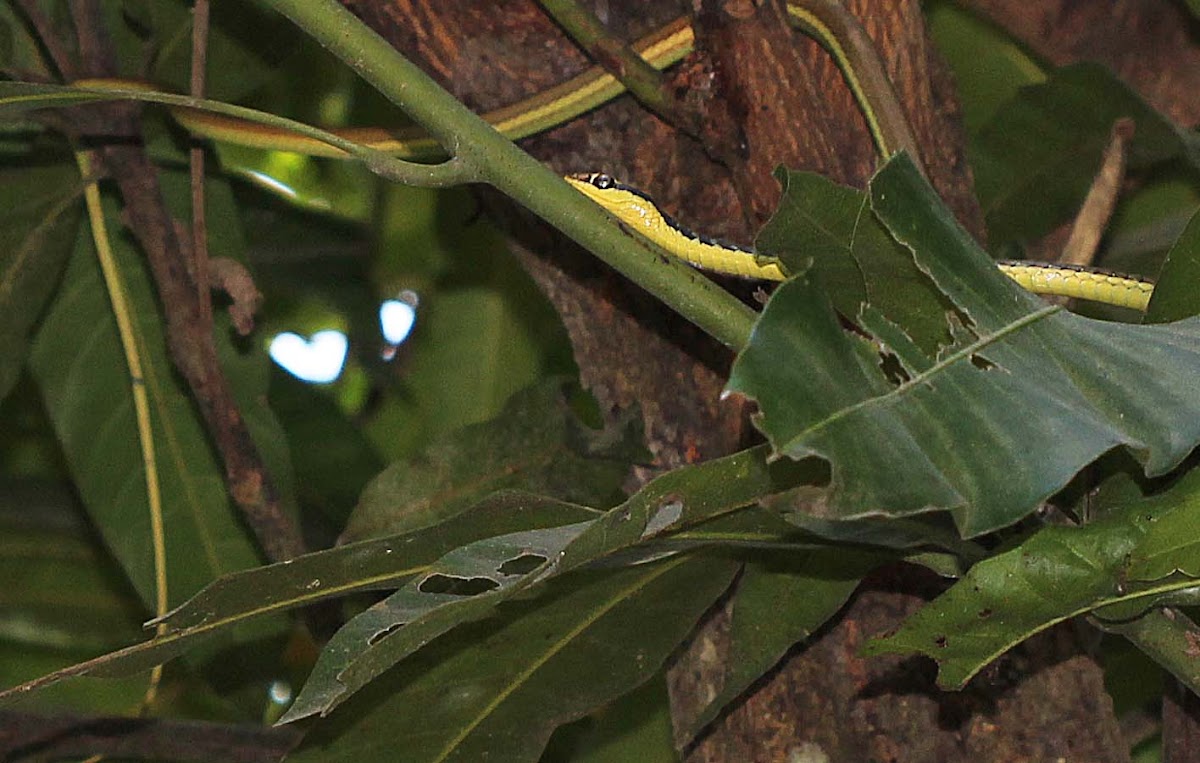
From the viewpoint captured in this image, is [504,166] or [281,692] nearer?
[504,166]

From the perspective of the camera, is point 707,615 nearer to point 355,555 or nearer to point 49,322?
point 355,555

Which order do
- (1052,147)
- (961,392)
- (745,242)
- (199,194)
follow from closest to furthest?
(961,392) < (745,242) < (199,194) < (1052,147)

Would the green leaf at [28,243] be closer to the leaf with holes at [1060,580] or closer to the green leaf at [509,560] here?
the green leaf at [509,560]

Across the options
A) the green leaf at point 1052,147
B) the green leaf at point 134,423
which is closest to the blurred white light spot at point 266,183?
the green leaf at point 134,423

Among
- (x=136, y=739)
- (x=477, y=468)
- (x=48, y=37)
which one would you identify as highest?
(x=48, y=37)

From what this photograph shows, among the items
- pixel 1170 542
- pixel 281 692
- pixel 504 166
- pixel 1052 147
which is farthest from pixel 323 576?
pixel 1052 147

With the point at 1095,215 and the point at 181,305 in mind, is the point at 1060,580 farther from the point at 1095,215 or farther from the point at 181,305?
the point at 181,305

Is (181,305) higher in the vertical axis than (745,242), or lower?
higher
